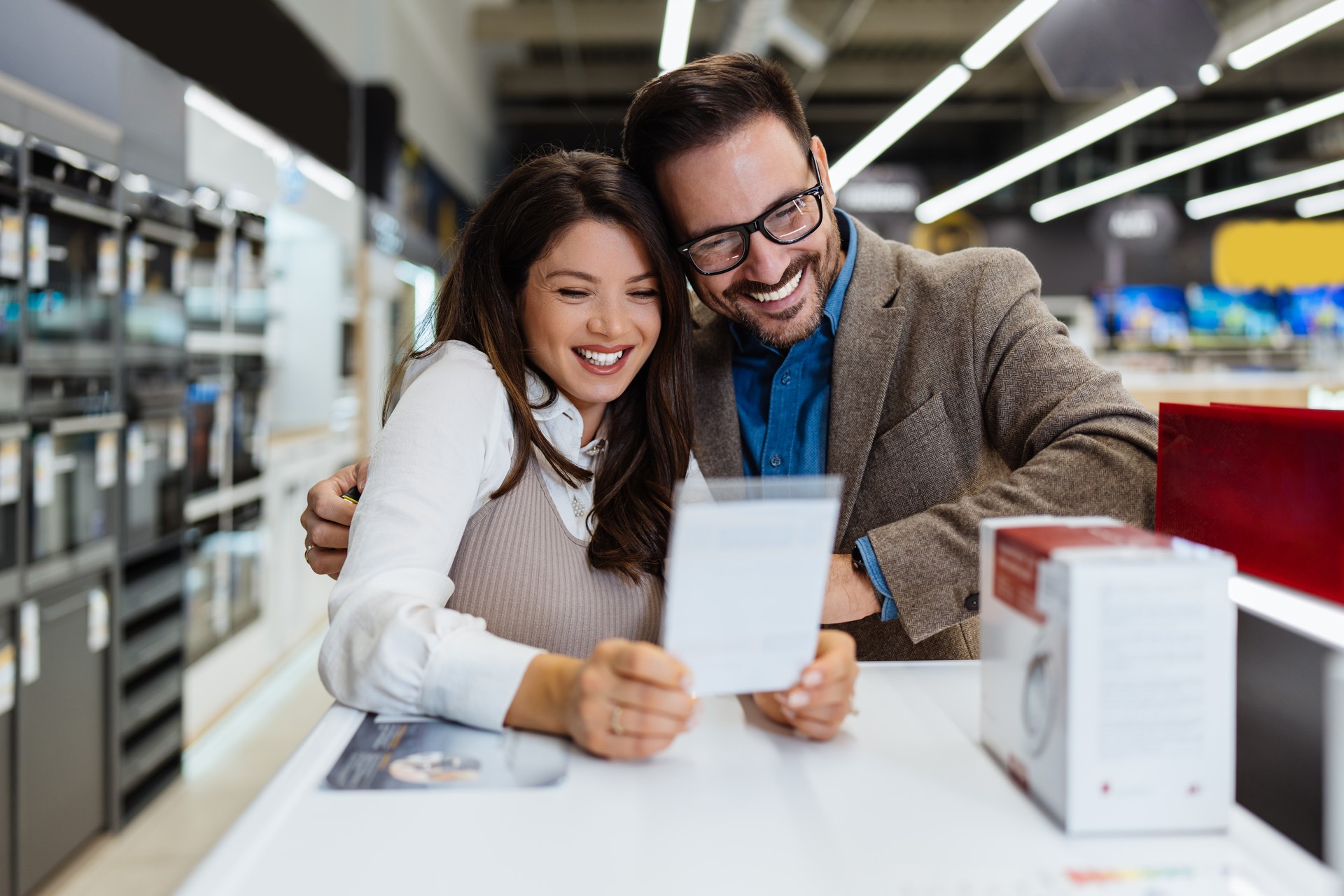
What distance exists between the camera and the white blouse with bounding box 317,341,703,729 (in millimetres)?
1030

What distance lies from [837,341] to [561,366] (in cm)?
56

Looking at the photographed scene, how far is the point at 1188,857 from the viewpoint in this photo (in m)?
0.80

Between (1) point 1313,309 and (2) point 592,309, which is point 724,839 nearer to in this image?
(2) point 592,309

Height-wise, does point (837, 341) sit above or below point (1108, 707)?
above

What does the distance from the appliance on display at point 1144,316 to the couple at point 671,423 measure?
13.0m

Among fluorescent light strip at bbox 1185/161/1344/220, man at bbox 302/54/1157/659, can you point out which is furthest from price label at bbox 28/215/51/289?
fluorescent light strip at bbox 1185/161/1344/220

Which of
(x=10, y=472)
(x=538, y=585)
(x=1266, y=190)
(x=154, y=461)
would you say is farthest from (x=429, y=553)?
(x=1266, y=190)

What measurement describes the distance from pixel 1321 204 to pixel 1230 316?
6.04 feet

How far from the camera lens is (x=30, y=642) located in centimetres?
258

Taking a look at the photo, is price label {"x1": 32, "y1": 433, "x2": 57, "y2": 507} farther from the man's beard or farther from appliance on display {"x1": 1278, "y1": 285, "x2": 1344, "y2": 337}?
appliance on display {"x1": 1278, "y1": 285, "x2": 1344, "y2": 337}

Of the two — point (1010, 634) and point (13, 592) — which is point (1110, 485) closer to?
point (1010, 634)

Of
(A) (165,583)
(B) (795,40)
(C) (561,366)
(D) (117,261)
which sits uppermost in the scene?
(B) (795,40)

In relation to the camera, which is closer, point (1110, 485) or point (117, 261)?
point (1110, 485)

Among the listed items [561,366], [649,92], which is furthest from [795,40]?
[561,366]
